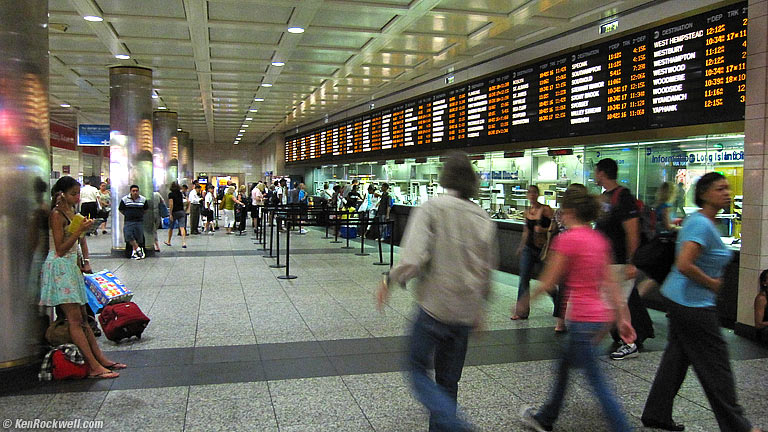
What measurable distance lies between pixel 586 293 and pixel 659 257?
111 cm

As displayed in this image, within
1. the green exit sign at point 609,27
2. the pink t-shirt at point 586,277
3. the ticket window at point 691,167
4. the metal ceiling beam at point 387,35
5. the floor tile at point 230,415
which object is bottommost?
the floor tile at point 230,415

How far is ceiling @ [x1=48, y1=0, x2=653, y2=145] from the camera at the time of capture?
9000 mm

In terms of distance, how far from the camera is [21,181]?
17.1 feet

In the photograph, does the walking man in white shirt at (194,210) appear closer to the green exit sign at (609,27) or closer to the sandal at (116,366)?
the green exit sign at (609,27)

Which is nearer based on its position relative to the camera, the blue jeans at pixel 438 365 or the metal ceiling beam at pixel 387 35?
the blue jeans at pixel 438 365

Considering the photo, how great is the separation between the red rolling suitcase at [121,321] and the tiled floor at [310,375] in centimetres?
13

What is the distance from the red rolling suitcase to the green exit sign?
761 cm

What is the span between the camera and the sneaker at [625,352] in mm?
5945

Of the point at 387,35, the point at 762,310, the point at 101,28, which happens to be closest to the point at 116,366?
the point at 762,310

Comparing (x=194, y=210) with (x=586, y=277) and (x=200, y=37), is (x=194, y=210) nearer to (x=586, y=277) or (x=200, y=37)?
(x=200, y=37)

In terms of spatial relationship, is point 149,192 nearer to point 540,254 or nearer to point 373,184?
point 373,184

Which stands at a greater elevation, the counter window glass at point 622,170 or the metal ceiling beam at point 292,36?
the metal ceiling beam at point 292,36

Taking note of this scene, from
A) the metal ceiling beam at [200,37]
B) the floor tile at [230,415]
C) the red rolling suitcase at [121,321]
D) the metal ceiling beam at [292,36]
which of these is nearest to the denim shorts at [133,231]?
the metal ceiling beam at [200,37]

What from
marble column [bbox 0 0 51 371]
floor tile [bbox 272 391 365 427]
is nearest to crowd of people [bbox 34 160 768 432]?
floor tile [bbox 272 391 365 427]
